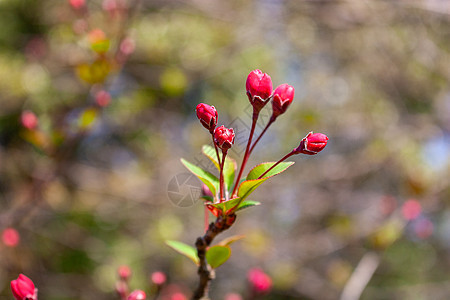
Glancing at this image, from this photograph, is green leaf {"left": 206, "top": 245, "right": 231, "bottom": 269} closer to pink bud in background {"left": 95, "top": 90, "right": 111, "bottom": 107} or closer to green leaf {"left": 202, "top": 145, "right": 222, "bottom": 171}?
green leaf {"left": 202, "top": 145, "right": 222, "bottom": 171}

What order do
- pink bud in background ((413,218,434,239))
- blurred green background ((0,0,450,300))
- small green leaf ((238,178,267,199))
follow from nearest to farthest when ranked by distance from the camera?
small green leaf ((238,178,267,199)) → pink bud in background ((413,218,434,239)) → blurred green background ((0,0,450,300))

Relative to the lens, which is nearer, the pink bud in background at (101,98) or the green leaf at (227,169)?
the green leaf at (227,169)

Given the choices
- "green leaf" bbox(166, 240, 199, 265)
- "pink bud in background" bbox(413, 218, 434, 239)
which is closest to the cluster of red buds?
"green leaf" bbox(166, 240, 199, 265)

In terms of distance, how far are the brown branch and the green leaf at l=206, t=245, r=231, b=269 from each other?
0.04 ft

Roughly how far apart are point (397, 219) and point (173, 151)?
1910 mm

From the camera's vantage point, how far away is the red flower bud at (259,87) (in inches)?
27.1

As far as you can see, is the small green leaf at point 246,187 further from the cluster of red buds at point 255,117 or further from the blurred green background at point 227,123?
the blurred green background at point 227,123

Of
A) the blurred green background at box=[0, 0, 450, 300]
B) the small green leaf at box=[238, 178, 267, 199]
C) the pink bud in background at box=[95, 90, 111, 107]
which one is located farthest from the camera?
the blurred green background at box=[0, 0, 450, 300]

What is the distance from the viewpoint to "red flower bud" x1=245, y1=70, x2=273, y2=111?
689 millimetres

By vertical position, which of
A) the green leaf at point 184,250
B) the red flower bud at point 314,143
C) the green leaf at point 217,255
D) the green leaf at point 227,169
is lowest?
the green leaf at point 184,250

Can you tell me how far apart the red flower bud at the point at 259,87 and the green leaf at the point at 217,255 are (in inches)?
10.7

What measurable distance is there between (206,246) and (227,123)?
108 inches

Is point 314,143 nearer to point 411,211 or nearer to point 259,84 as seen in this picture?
point 259,84

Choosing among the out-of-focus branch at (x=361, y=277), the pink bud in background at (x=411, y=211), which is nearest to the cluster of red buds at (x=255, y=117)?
the out-of-focus branch at (x=361, y=277)
